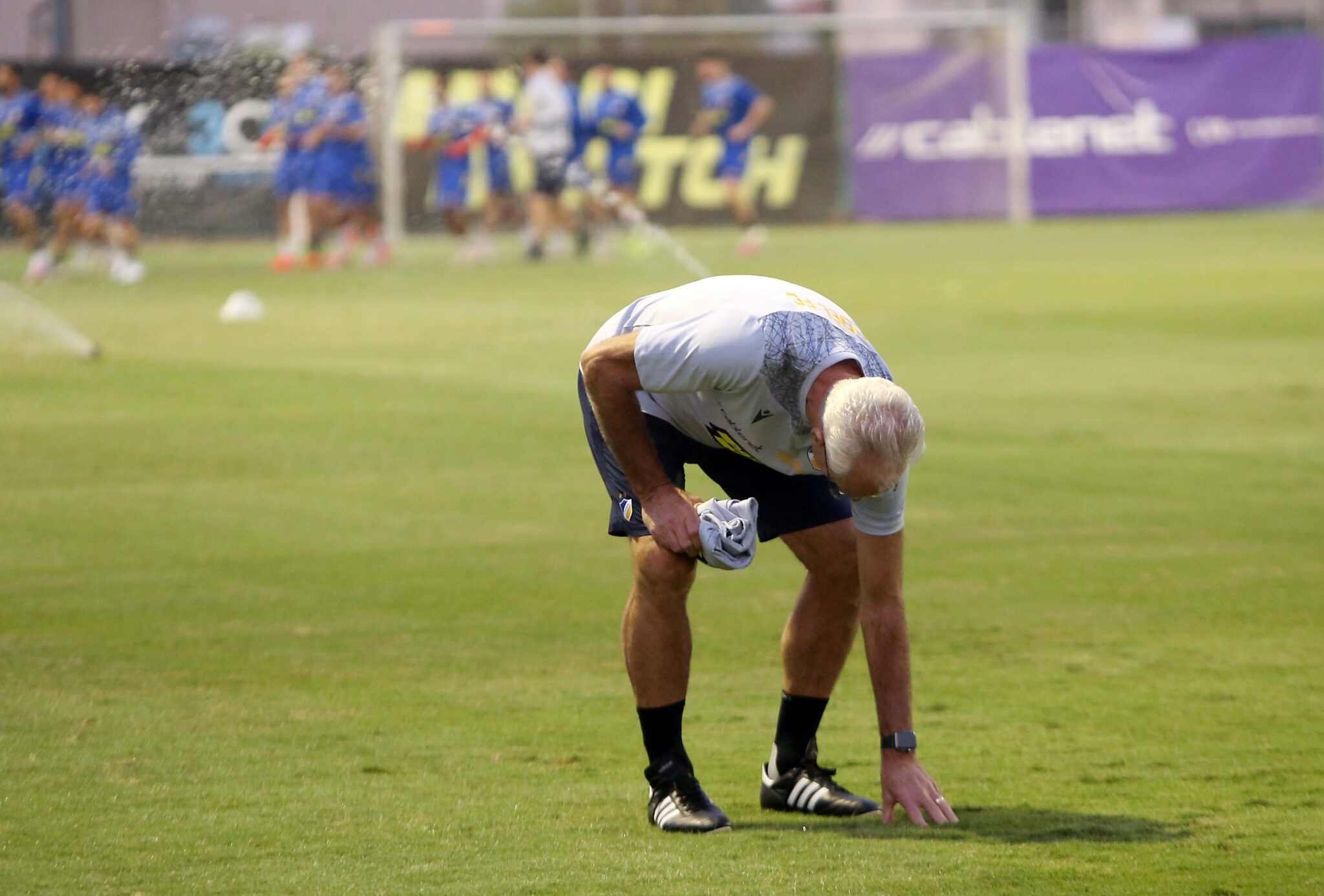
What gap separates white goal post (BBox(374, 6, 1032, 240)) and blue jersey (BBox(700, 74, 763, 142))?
1.43 meters

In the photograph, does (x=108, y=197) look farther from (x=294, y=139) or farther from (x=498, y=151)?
(x=498, y=151)

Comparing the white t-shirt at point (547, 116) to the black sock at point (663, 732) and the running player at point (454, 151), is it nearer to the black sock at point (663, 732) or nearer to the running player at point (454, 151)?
the running player at point (454, 151)

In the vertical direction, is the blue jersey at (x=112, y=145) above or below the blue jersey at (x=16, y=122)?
below

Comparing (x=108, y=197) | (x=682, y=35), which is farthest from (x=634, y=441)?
(x=682, y=35)

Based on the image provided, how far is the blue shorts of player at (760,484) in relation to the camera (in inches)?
176

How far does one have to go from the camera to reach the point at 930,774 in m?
4.74

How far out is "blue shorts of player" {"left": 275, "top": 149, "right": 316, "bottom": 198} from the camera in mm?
24812

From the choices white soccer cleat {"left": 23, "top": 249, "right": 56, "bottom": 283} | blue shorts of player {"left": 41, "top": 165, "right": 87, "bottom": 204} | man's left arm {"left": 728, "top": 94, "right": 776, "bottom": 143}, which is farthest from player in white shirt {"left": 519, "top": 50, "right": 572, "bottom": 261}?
white soccer cleat {"left": 23, "top": 249, "right": 56, "bottom": 283}

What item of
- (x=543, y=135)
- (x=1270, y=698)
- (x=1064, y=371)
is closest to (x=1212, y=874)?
(x=1270, y=698)

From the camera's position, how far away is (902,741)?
4.23 meters

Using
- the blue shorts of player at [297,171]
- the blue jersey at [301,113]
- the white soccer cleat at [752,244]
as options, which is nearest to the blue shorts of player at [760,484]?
the white soccer cleat at [752,244]

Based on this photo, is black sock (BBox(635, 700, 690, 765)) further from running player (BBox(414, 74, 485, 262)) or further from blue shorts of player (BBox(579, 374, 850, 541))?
running player (BBox(414, 74, 485, 262))

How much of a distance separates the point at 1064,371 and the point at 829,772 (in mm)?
8810

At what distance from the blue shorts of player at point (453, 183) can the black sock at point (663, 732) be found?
859 inches
